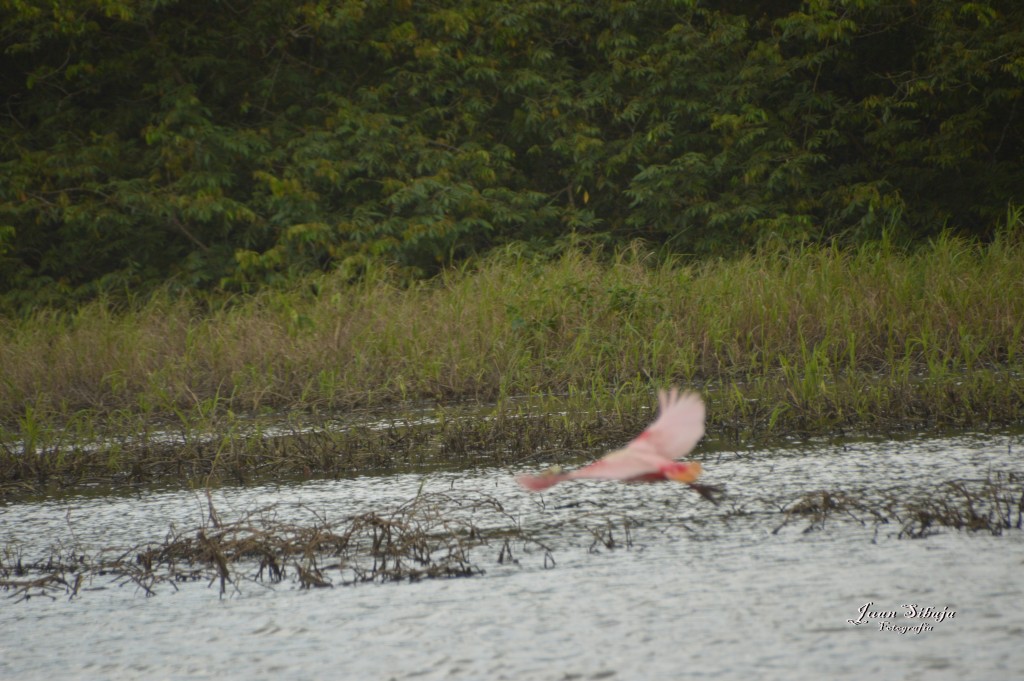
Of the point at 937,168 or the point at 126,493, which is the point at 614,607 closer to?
the point at 126,493

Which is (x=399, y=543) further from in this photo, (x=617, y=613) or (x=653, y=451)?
(x=653, y=451)

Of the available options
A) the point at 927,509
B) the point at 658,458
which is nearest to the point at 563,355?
the point at 927,509

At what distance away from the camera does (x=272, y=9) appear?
496 inches

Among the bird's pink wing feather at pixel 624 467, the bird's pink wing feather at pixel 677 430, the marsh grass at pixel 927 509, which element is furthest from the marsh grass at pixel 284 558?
the bird's pink wing feather at pixel 624 467

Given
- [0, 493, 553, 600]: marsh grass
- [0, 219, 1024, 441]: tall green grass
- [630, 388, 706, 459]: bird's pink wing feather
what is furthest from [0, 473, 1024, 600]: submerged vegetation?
[0, 219, 1024, 441]: tall green grass

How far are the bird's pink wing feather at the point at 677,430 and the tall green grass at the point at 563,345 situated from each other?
391 cm

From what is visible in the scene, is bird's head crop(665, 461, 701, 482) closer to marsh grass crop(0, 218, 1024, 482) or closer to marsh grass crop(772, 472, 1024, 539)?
marsh grass crop(772, 472, 1024, 539)

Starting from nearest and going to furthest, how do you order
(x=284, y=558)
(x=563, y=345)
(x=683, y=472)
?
(x=683, y=472) → (x=284, y=558) → (x=563, y=345)

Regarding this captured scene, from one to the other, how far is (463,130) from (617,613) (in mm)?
10317

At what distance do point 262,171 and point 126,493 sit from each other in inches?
289

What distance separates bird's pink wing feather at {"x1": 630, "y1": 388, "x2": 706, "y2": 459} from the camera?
6.61 feet

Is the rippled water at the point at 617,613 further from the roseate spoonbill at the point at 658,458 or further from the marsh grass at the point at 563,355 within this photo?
the marsh grass at the point at 563,355

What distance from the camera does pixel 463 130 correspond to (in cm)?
1304

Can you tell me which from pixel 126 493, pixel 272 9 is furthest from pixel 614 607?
pixel 272 9
